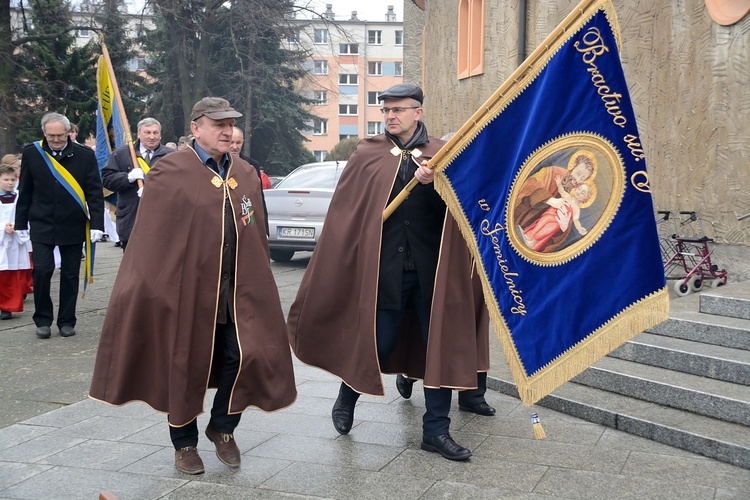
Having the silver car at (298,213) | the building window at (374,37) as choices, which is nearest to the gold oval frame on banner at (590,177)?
the silver car at (298,213)

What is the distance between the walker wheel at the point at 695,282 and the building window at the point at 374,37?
70.5m

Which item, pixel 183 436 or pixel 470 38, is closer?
pixel 183 436

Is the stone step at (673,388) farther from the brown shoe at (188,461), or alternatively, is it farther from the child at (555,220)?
the brown shoe at (188,461)

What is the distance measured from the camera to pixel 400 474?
16.1 feet

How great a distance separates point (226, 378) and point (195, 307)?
42 cm

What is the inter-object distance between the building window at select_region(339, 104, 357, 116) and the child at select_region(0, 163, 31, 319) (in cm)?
6604

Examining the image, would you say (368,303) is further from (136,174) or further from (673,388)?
(136,174)

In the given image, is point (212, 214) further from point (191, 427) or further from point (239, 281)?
point (191, 427)

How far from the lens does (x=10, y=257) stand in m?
9.88

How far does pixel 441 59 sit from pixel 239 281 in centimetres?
1548

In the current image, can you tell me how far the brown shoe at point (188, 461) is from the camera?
4879mm

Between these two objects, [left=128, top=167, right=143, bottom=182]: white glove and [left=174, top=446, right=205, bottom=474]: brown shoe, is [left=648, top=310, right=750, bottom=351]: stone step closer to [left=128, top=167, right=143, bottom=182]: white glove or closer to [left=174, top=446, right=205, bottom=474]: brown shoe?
[left=174, top=446, right=205, bottom=474]: brown shoe

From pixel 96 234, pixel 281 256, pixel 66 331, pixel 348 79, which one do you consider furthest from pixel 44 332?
pixel 348 79

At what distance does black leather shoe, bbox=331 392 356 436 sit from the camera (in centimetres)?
564
